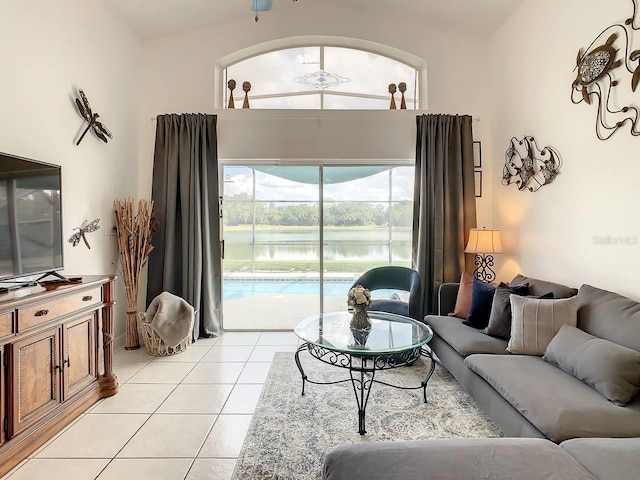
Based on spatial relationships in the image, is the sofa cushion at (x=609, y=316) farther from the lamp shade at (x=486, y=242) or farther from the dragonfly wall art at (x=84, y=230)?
the dragonfly wall art at (x=84, y=230)

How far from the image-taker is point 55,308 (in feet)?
7.18

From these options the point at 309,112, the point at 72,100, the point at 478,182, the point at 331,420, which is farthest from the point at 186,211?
the point at 478,182

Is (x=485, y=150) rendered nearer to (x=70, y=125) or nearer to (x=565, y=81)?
(x=565, y=81)

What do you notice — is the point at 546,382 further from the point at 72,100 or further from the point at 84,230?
the point at 72,100

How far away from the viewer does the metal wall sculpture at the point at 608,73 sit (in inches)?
90.8

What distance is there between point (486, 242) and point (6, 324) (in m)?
3.89

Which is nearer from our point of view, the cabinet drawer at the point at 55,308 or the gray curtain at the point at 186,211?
the cabinet drawer at the point at 55,308

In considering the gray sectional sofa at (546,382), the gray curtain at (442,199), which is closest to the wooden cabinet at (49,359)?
the gray sectional sofa at (546,382)

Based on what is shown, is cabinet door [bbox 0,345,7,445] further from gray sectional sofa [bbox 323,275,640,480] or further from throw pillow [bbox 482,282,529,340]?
throw pillow [bbox 482,282,529,340]

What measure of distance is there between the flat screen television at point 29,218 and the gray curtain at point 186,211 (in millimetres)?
1544

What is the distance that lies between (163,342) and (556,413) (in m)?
3.29

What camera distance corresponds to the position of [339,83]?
4.43 m

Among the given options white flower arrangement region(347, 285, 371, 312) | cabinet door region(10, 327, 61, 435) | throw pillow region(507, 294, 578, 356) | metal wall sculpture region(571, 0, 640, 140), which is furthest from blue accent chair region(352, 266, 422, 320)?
cabinet door region(10, 327, 61, 435)

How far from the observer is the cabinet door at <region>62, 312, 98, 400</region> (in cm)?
229
